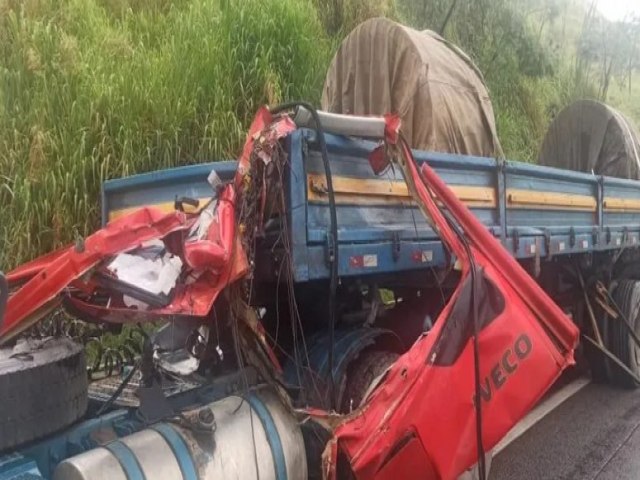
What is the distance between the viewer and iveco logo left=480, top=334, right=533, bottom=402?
277 centimetres

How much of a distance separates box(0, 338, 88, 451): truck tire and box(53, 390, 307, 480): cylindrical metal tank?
206 mm

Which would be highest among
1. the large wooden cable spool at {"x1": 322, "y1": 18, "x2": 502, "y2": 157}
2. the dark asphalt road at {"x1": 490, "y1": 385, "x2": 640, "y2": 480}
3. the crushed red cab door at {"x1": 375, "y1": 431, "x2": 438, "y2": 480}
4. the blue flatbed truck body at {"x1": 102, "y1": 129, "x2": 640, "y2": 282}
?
the large wooden cable spool at {"x1": 322, "y1": 18, "x2": 502, "y2": 157}

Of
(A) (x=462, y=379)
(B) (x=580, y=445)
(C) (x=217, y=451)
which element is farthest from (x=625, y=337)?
(C) (x=217, y=451)

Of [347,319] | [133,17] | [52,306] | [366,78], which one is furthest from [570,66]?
[52,306]

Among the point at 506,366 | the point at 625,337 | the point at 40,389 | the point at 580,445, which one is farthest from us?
the point at 625,337

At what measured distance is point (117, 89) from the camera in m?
6.98

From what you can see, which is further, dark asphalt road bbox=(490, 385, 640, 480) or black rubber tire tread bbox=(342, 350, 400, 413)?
dark asphalt road bbox=(490, 385, 640, 480)

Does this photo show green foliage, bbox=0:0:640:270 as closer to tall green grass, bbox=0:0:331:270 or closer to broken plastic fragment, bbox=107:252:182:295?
tall green grass, bbox=0:0:331:270

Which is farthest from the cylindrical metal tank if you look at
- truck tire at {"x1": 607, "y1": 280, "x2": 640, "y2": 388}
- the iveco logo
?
truck tire at {"x1": 607, "y1": 280, "x2": 640, "y2": 388}

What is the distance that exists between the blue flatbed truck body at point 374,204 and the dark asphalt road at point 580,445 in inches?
53.9

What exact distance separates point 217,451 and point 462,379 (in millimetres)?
996

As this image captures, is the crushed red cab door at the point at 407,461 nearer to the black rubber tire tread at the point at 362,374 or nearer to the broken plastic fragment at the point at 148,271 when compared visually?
the black rubber tire tread at the point at 362,374

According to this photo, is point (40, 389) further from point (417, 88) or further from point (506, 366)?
point (417, 88)

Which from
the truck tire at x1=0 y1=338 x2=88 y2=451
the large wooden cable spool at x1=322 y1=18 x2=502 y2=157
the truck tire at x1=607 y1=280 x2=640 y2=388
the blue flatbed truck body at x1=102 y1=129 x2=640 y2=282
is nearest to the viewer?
the truck tire at x1=0 y1=338 x2=88 y2=451
